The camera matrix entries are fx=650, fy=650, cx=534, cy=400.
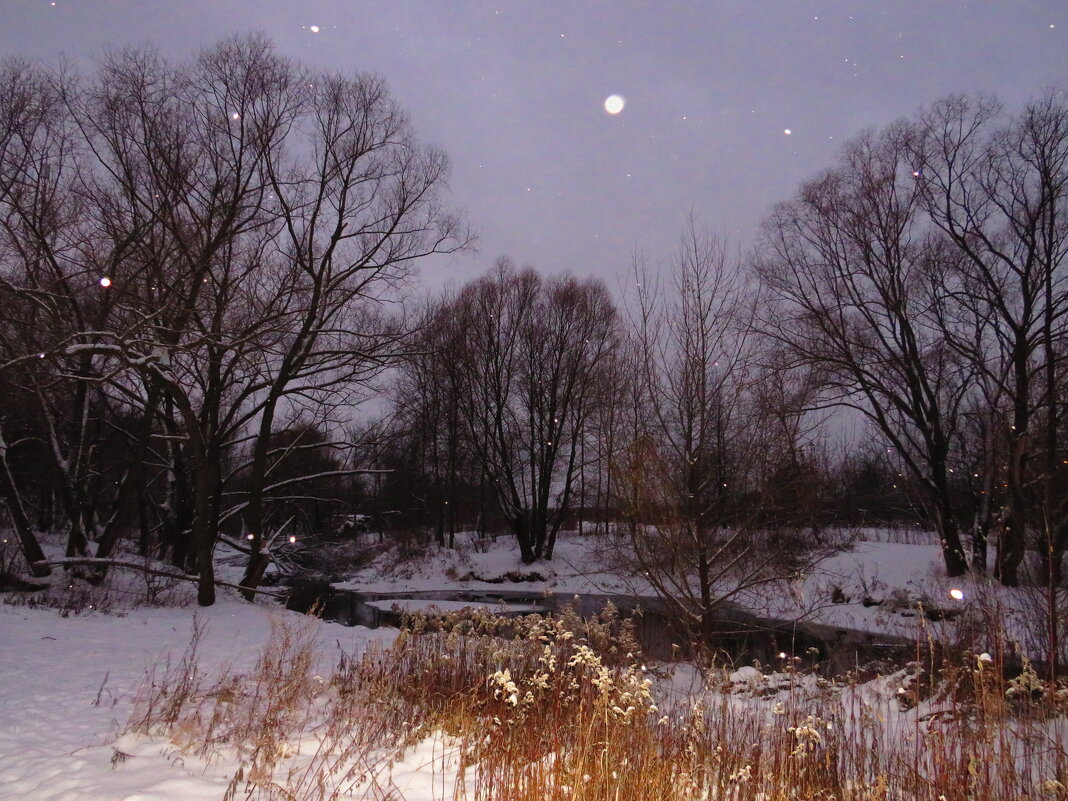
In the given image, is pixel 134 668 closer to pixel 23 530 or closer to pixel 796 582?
pixel 796 582

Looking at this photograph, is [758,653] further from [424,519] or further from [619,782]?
[424,519]

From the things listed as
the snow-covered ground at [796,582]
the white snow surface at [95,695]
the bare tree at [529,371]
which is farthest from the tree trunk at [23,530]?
the bare tree at [529,371]

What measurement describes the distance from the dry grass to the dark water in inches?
39.2

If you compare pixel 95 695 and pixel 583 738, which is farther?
pixel 95 695

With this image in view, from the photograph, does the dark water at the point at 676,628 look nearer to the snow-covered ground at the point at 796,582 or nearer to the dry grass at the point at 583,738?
the snow-covered ground at the point at 796,582

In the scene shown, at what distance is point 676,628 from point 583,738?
734cm

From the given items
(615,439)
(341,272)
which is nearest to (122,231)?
(341,272)

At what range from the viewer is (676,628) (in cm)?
1075

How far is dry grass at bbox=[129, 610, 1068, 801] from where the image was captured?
3.67 m

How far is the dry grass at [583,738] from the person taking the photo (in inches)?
144

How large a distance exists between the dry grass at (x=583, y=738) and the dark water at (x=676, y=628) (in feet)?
3.27

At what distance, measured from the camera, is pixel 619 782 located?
3.39 m

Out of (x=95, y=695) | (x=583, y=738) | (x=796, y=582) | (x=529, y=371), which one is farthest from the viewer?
(x=529, y=371)

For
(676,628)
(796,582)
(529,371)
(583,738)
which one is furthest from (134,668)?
(529,371)
